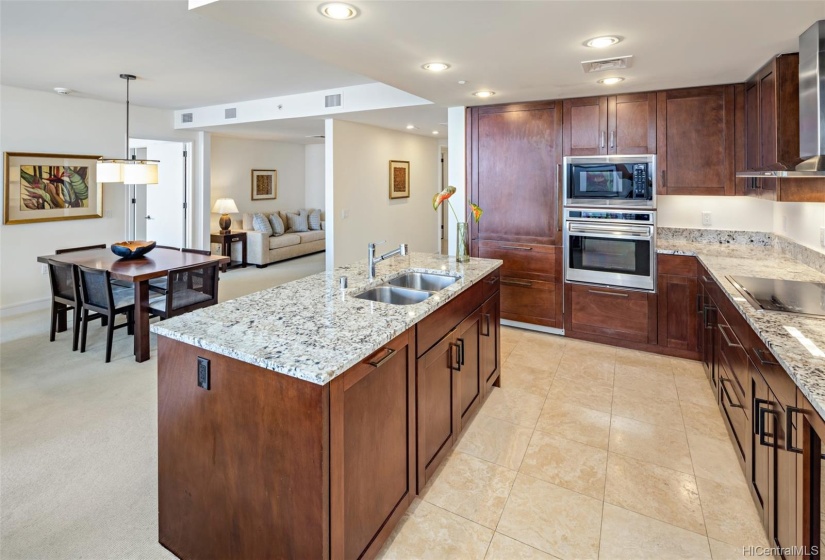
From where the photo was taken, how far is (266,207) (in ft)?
31.3

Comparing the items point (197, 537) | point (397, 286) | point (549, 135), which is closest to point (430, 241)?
point (549, 135)

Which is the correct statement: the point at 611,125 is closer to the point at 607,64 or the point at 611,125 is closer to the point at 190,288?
the point at 607,64

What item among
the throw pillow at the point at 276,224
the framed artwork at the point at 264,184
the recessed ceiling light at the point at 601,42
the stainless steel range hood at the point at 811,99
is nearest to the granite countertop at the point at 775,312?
the stainless steel range hood at the point at 811,99

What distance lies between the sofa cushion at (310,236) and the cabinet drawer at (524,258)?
5.51 m

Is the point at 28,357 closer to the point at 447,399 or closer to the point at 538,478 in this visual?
the point at 447,399

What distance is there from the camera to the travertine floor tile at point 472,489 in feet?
6.70

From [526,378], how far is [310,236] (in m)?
6.96

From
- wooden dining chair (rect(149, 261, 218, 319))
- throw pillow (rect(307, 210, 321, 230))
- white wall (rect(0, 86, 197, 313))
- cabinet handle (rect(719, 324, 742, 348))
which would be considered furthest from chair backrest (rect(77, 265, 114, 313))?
throw pillow (rect(307, 210, 321, 230))

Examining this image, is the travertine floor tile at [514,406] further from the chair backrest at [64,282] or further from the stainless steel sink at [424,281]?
the chair backrest at [64,282]

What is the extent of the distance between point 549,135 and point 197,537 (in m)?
3.97

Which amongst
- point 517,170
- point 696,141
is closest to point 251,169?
point 517,170

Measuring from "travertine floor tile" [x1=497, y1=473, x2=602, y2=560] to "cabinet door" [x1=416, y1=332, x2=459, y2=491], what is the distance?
394 mm

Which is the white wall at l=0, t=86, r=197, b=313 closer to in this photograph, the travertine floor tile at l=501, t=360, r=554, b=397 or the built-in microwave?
the travertine floor tile at l=501, t=360, r=554, b=397

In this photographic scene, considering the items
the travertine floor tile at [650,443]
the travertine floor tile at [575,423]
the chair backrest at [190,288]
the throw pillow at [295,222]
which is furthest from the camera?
the throw pillow at [295,222]
